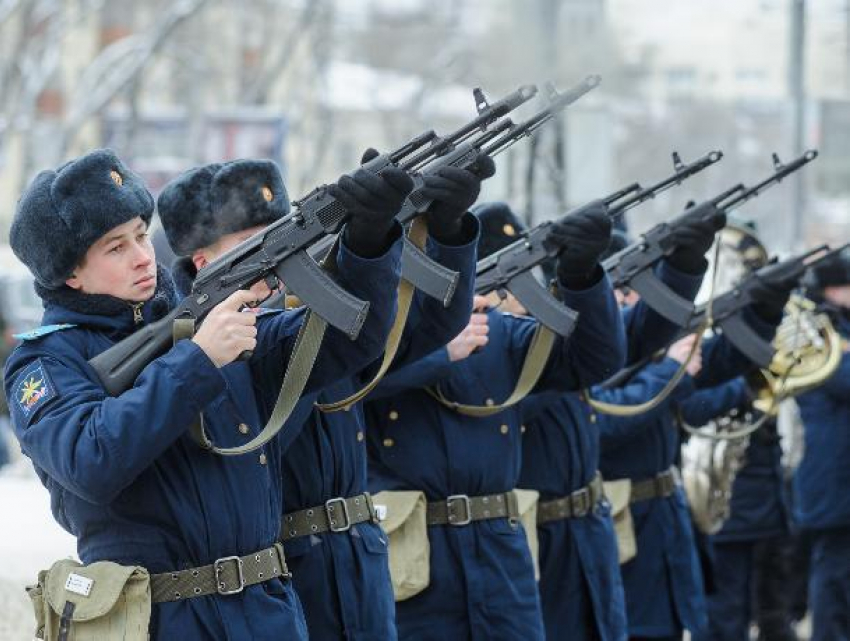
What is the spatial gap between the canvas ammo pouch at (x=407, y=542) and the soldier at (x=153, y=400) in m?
1.41

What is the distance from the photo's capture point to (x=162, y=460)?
4965 millimetres

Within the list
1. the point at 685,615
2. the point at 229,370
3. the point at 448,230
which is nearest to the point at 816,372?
the point at 685,615

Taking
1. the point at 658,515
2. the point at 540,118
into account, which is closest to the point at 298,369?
the point at 540,118

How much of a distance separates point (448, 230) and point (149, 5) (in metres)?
31.5

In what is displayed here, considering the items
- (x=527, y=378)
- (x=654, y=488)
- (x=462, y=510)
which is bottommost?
(x=654, y=488)

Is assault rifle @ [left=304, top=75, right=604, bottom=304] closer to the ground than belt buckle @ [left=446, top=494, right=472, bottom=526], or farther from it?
farther from it

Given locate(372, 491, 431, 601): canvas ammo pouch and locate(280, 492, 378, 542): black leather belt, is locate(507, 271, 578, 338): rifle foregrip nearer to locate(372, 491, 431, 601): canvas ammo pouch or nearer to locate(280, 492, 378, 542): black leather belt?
locate(372, 491, 431, 601): canvas ammo pouch

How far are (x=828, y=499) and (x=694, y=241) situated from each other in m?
2.88

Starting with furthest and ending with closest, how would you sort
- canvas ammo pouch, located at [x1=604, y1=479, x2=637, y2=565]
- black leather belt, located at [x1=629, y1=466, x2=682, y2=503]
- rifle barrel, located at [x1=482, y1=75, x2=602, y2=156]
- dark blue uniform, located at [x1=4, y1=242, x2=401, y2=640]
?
black leather belt, located at [x1=629, y1=466, x2=682, y2=503], canvas ammo pouch, located at [x1=604, y1=479, x2=637, y2=565], rifle barrel, located at [x1=482, y1=75, x2=602, y2=156], dark blue uniform, located at [x1=4, y1=242, x2=401, y2=640]

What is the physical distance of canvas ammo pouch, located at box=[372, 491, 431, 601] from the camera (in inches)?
259

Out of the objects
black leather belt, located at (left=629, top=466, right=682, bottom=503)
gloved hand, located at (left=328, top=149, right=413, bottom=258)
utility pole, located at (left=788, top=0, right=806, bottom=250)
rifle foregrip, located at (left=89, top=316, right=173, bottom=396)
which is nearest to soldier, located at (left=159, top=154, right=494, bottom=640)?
gloved hand, located at (left=328, top=149, right=413, bottom=258)

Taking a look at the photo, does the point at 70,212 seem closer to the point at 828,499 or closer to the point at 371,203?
the point at 371,203

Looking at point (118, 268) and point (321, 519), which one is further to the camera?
point (321, 519)

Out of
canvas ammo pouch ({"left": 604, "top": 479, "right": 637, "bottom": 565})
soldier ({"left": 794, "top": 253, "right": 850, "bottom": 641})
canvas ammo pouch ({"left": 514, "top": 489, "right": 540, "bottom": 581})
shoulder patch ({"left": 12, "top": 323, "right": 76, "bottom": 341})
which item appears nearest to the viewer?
shoulder patch ({"left": 12, "top": 323, "right": 76, "bottom": 341})
